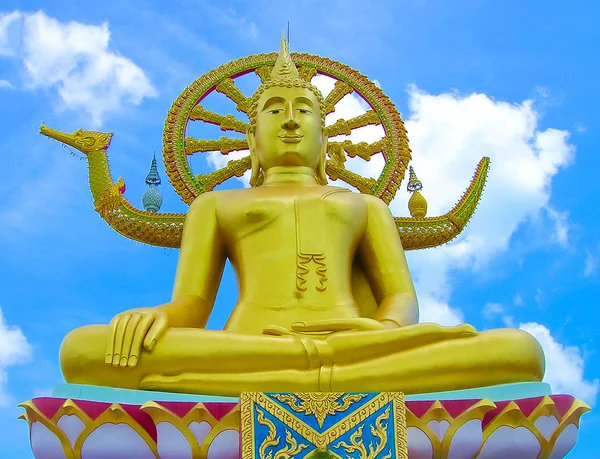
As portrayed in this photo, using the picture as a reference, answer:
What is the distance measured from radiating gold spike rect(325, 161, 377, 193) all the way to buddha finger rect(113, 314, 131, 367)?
271 cm

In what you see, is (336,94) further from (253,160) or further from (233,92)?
(253,160)

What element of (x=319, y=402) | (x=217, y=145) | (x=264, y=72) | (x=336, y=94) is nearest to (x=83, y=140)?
Result: (x=217, y=145)

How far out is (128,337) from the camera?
3506 millimetres

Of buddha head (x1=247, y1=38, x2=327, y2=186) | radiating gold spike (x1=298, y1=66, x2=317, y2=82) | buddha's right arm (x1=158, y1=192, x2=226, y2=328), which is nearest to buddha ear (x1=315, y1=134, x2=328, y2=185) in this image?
buddha head (x1=247, y1=38, x2=327, y2=186)

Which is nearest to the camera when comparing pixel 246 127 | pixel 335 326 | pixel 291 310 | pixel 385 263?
pixel 335 326

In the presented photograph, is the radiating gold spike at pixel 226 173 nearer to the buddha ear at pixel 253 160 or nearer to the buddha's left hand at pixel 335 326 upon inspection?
the buddha ear at pixel 253 160

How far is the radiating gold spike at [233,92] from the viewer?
5.96 meters

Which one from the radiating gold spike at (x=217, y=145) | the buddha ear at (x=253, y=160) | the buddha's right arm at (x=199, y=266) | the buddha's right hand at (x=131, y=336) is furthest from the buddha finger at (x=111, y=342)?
the radiating gold spike at (x=217, y=145)

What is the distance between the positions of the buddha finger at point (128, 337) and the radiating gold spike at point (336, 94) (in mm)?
2956

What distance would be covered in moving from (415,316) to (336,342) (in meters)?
0.99

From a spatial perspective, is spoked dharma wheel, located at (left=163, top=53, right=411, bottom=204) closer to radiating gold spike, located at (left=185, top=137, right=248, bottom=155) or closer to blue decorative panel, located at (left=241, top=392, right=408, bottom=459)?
radiating gold spike, located at (left=185, top=137, right=248, bottom=155)

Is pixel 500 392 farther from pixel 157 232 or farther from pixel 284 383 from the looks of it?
pixel 157 232

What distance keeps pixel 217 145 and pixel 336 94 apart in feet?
3.58

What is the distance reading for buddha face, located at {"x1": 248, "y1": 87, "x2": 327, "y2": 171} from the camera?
16.6 ft
